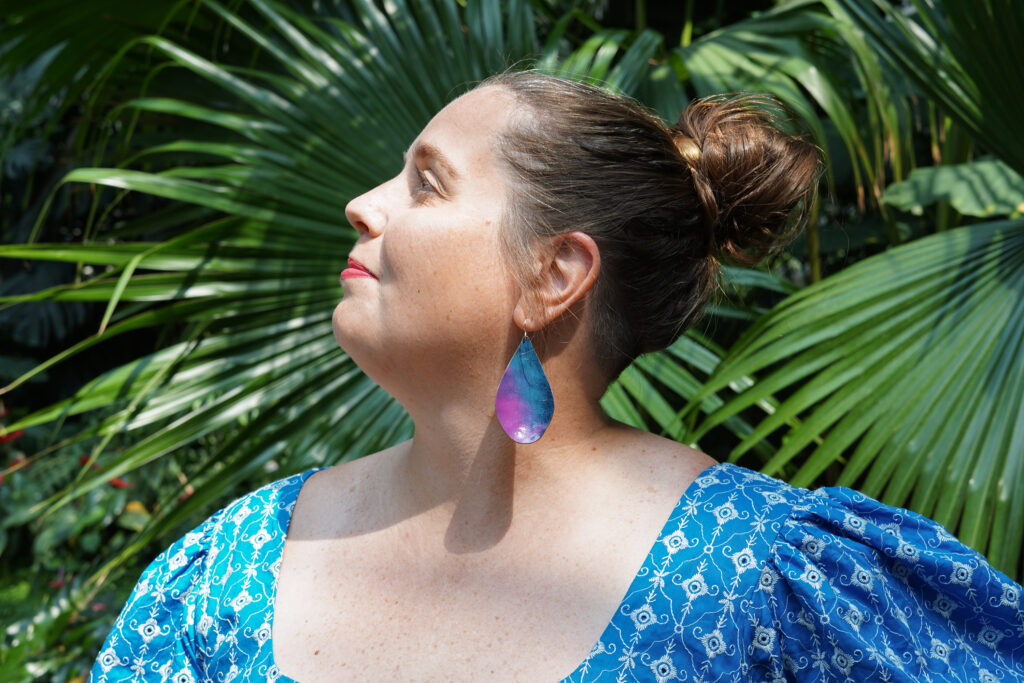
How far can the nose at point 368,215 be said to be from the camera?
0.95 m

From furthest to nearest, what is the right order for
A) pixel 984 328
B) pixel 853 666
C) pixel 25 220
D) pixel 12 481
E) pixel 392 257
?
pixel 25 220 < pixel 12 481 < pixel 984 328 < pixel 392 257 < pixel 853 666

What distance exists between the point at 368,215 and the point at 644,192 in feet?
0.99

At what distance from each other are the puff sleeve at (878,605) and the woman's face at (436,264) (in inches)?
14.3

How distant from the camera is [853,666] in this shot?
791 mm

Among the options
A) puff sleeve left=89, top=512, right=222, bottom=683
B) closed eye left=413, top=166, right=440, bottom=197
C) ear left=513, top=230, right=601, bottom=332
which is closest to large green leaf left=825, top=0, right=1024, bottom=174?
ear left=513, top=230, right=601, bottom=332

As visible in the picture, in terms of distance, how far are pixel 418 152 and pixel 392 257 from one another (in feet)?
0.45

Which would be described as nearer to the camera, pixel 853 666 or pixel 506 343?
pixel 853 666

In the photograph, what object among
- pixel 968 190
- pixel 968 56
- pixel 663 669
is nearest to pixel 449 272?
pixel 663 669

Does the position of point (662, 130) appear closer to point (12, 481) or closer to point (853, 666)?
point (853, 666)

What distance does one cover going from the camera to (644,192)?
965 mm

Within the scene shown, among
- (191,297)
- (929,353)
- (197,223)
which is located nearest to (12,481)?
(197,223)

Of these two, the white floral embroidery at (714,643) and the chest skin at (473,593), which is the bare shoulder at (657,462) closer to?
the chest skin at (473,593)

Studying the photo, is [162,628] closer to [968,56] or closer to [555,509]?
[555,509]

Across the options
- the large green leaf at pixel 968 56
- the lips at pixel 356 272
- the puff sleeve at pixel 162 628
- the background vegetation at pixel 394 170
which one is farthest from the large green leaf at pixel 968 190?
the puff sleeve at pixel 162 628
